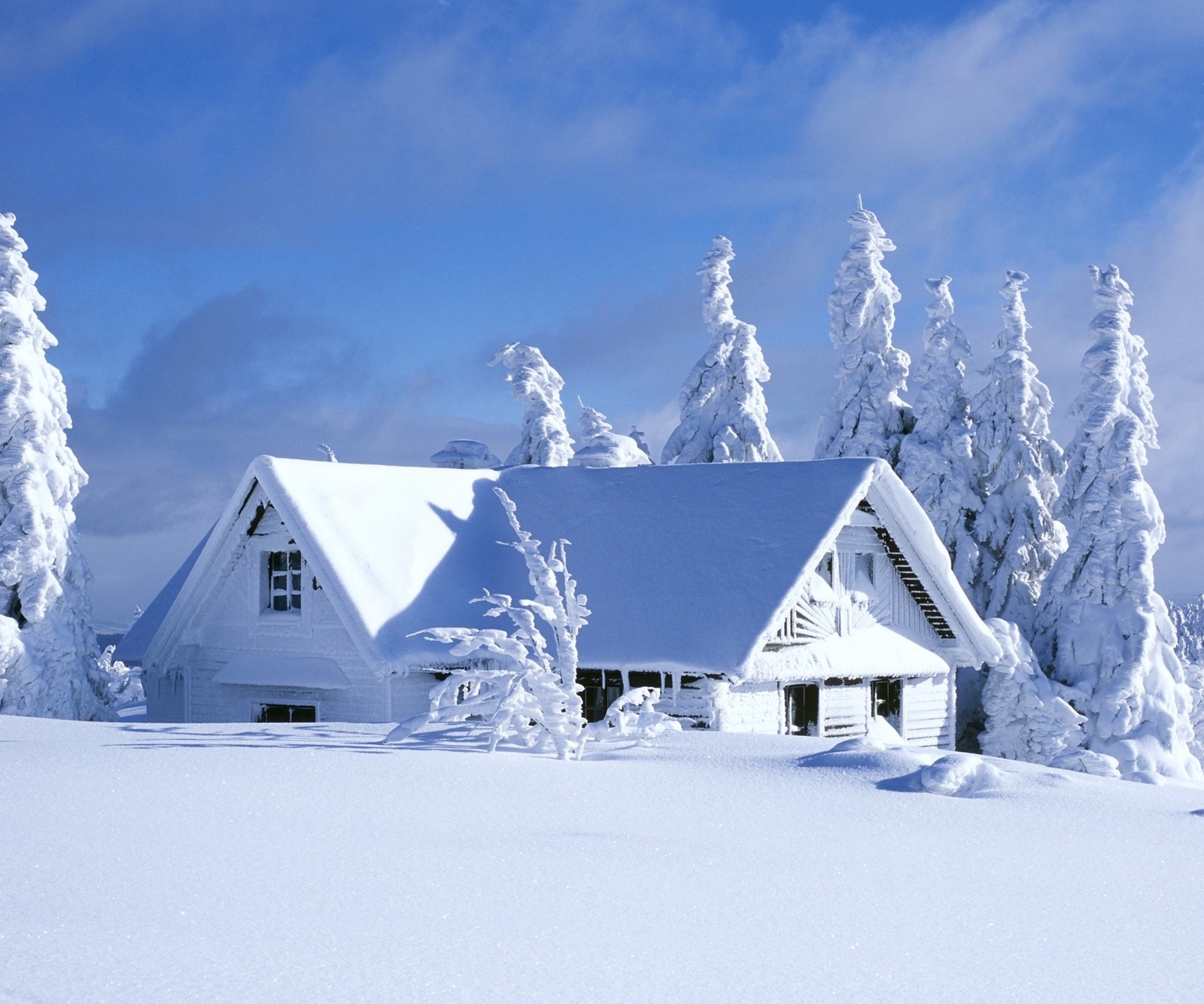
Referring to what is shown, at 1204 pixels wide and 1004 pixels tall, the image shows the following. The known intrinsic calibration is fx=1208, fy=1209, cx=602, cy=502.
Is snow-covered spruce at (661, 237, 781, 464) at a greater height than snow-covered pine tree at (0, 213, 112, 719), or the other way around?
snow-covered spruce at (661, 237, 781, 464)

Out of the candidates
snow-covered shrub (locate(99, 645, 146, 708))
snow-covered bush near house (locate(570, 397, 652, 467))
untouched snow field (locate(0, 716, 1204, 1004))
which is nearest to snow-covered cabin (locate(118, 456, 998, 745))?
snow-covered shrub (locate(99, 645, 146, 708))

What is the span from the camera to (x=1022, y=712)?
28.8 m

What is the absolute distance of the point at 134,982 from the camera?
5574mm

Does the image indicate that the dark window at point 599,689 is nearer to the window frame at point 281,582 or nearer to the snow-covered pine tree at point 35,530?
the window frame at point 281,582

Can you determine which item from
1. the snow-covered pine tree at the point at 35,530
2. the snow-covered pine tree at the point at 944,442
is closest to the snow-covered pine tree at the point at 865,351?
the snow-covered pine tree at the point at 944,442

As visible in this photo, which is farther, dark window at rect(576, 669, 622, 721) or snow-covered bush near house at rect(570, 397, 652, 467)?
snow-covered bush near house at rect(570, 397, 652, 467)

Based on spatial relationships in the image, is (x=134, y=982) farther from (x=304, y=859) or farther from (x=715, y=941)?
(x=715, y=941)

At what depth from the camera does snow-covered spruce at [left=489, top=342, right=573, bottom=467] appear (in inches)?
1512

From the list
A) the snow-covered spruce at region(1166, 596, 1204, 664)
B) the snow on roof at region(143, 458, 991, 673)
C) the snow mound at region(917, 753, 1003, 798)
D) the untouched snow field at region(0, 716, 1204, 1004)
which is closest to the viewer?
the untouched snow field at region(0, 716, 1204, 1004)

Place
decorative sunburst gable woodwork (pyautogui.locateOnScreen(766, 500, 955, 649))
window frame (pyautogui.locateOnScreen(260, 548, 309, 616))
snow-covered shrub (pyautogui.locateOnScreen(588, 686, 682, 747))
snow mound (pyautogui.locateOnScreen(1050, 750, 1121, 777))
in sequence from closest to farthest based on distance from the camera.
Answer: snow-covered shrub (pyautogui.locateOnScreen(588, 686, 682, 747)) → snow mound (pyautogui.locateOnScreen(1050, 750, 1121, 777)) → window frame (pyautogui.locateOnScreen(260, 548, 309, 616)) → decorative sunburst gable woodwork (pyautogui.locateOnScreen(766, 500, 955, 649))

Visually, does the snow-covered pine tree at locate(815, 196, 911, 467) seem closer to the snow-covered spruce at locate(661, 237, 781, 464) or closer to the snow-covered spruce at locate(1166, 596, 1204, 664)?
the snow-covered spruce at locate(661, 237, 781, 464)

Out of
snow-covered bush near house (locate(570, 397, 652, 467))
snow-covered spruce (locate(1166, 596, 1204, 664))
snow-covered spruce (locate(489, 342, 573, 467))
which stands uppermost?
snow-covered spruce (locate(489, 342, 573, 467))

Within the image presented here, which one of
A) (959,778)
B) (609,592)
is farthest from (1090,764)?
(609,592)

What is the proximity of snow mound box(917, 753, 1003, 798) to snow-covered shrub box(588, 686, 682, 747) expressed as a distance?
3.12 metres
